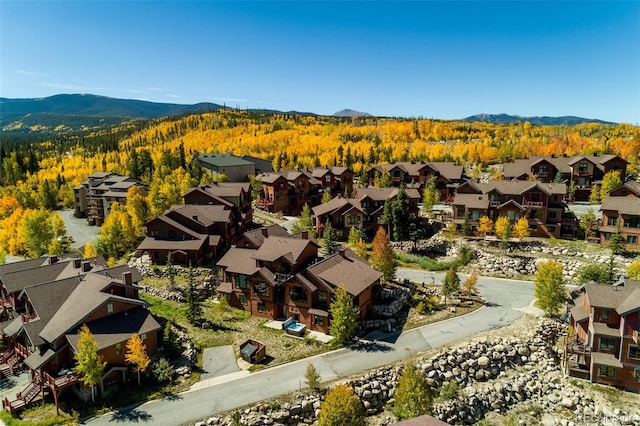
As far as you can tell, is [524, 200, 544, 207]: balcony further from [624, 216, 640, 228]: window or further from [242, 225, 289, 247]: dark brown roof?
[242, 225, 289, 247]: dark brown roof

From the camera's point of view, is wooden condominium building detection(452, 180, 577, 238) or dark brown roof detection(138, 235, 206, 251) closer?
dark brown roof detection(138, 235, 206, 251)

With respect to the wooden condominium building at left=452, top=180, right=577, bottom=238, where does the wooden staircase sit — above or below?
below

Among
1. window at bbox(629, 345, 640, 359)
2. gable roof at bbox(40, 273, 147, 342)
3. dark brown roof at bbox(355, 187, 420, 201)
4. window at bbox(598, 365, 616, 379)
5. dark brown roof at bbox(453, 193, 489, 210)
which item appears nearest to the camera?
gable roof at bbox(40, 273, 147, 342)

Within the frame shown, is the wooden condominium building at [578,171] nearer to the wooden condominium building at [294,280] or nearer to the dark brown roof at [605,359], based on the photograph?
the dark brown roof at [605,359]

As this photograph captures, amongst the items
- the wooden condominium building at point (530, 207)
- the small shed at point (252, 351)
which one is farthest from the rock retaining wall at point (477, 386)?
the wooden condominium building at point (530, 207)

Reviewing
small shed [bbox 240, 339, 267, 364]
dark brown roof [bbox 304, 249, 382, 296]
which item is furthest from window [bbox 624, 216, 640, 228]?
small shed [bbox 240, 339, 267, 364]

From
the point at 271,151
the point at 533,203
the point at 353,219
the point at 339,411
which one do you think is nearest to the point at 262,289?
the point at 339,411
